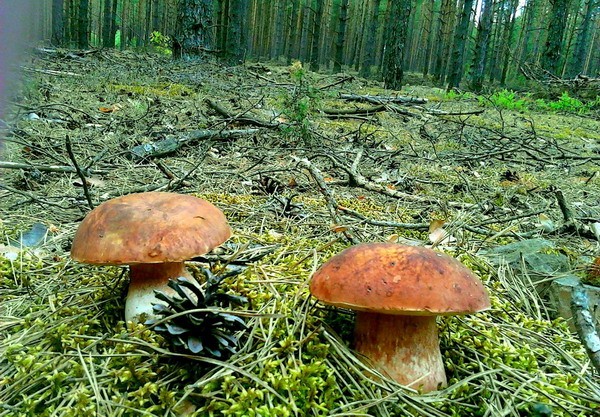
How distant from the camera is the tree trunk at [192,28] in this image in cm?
930

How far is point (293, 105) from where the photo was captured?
15.1 ft

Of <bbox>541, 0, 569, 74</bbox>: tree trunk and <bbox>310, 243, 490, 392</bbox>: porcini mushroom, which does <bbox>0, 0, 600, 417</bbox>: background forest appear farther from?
<bbox>541, 0, 569, 74</bbox>: tree trunk

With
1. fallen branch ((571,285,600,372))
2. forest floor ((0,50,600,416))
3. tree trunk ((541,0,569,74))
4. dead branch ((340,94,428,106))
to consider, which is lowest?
forest floor ((0,50,600,416))

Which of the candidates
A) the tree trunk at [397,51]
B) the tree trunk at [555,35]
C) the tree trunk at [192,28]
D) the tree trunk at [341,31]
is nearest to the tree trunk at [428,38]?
the tree trunk at [341,31]

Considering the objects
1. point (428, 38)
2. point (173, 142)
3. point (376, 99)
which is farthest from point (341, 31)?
point (428, 38)

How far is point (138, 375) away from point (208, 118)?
4.07m

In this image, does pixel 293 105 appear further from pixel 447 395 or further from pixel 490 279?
pixel 447 395

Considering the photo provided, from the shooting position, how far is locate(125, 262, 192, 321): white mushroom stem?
1.53 metres

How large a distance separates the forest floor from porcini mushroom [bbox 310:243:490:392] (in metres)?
0.07

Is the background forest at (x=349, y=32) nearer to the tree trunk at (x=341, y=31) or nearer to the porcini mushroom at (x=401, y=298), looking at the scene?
the tree trunk at (x=341, y=31)

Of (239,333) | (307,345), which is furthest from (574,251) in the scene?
(239,333)

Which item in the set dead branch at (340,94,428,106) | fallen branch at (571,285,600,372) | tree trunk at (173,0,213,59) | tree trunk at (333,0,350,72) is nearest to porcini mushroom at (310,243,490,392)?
fallen branch at (571,285,600,372)

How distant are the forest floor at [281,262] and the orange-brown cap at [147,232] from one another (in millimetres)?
248

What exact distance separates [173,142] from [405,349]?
2.99 metres
